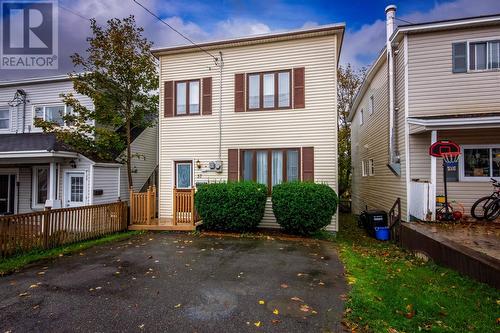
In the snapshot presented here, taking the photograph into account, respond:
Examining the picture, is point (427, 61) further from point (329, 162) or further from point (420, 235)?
point (420, 235)

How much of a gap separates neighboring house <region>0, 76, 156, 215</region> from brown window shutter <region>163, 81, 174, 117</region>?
3396 mm

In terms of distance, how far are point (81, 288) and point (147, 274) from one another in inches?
44.9

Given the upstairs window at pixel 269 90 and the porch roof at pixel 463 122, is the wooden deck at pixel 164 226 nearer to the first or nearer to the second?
the upstairs window at pixel 269 90

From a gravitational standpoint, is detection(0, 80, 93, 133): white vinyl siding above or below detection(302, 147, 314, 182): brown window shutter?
above

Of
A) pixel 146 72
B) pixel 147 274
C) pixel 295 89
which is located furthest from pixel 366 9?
pixel 147 274

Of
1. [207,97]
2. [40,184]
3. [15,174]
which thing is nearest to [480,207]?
[207,97]

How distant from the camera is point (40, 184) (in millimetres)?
13680

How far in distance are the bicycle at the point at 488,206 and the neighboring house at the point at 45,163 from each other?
1384 cm

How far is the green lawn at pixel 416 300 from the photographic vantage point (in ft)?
11.5

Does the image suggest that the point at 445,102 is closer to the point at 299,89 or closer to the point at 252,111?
the point at 299,89

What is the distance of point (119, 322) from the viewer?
3.67m

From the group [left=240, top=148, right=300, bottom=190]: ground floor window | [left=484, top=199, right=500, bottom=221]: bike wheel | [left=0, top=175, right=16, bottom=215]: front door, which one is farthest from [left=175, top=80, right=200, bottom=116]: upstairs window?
[left=484, top=199, right=500, bottom=221]: bike wheel

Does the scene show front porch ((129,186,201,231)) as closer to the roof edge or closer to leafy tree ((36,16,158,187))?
leafy tree ((36,16,158,187))

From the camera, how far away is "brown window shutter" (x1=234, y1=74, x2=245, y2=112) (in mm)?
11102
